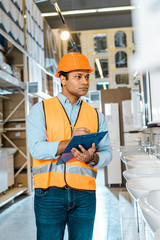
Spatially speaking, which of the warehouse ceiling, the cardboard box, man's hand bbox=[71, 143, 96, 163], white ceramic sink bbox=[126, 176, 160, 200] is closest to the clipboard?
man's hand bbox=[71, 143, 96, 163]

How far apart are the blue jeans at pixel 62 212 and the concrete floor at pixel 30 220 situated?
1.88 meters

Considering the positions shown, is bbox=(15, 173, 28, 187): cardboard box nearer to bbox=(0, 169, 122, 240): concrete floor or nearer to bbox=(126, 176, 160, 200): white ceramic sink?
bbox=(0, 169, 122, 240): concrete floor

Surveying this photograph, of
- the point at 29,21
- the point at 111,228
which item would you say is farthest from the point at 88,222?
Answer: the point at 29,21

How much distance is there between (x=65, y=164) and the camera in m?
1.43

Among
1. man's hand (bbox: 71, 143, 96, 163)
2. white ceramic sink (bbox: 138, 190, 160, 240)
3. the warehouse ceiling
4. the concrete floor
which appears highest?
the warehouse ceiling

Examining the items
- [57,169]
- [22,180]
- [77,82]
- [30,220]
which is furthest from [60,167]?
[22,180]

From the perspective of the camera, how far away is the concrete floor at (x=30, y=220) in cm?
319

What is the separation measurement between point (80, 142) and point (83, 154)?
0.29 feet

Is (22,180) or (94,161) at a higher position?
(94,161)

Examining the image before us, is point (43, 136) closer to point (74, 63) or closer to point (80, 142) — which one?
point (80, 142)

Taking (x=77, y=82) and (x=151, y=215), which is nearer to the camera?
(x=151, y=215)

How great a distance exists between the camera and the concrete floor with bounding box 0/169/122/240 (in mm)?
3192

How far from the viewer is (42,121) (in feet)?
4.73

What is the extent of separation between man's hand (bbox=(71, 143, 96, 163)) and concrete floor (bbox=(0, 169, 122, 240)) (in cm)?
211
